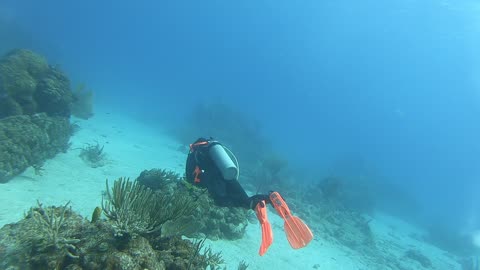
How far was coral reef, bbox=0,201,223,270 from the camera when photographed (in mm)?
3406

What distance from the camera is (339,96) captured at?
493 ft

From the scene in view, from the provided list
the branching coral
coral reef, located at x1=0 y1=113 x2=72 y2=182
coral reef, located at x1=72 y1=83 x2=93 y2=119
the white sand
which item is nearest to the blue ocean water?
coral reef, located at x1=72 y1=83 x2=93 y2=119

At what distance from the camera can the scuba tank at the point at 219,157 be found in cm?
641

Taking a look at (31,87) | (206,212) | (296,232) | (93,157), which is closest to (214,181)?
(296,232)

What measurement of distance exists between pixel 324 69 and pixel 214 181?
171648 millimetres

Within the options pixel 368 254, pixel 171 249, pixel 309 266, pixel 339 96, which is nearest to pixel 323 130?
pixel 339 96

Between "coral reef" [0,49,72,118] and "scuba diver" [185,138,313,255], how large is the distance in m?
7.99

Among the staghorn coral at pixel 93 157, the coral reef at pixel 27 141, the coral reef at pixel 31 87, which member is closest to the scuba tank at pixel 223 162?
the coral reef at pixel 27 141

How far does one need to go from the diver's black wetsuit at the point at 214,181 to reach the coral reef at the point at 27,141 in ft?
18.5

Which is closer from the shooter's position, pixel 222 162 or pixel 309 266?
pixel 222 162

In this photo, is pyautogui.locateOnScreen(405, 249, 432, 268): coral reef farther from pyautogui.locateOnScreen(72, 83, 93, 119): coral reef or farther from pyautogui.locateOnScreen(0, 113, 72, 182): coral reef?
pyautogui.locateOnScreen(72, 83, 93, 119): coral reef

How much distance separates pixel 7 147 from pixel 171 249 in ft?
24.8

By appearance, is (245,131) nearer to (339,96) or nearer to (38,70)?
(38,70)

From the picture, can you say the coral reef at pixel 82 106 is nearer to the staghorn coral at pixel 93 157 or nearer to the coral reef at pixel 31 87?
the coral reef at pixel 31 87
